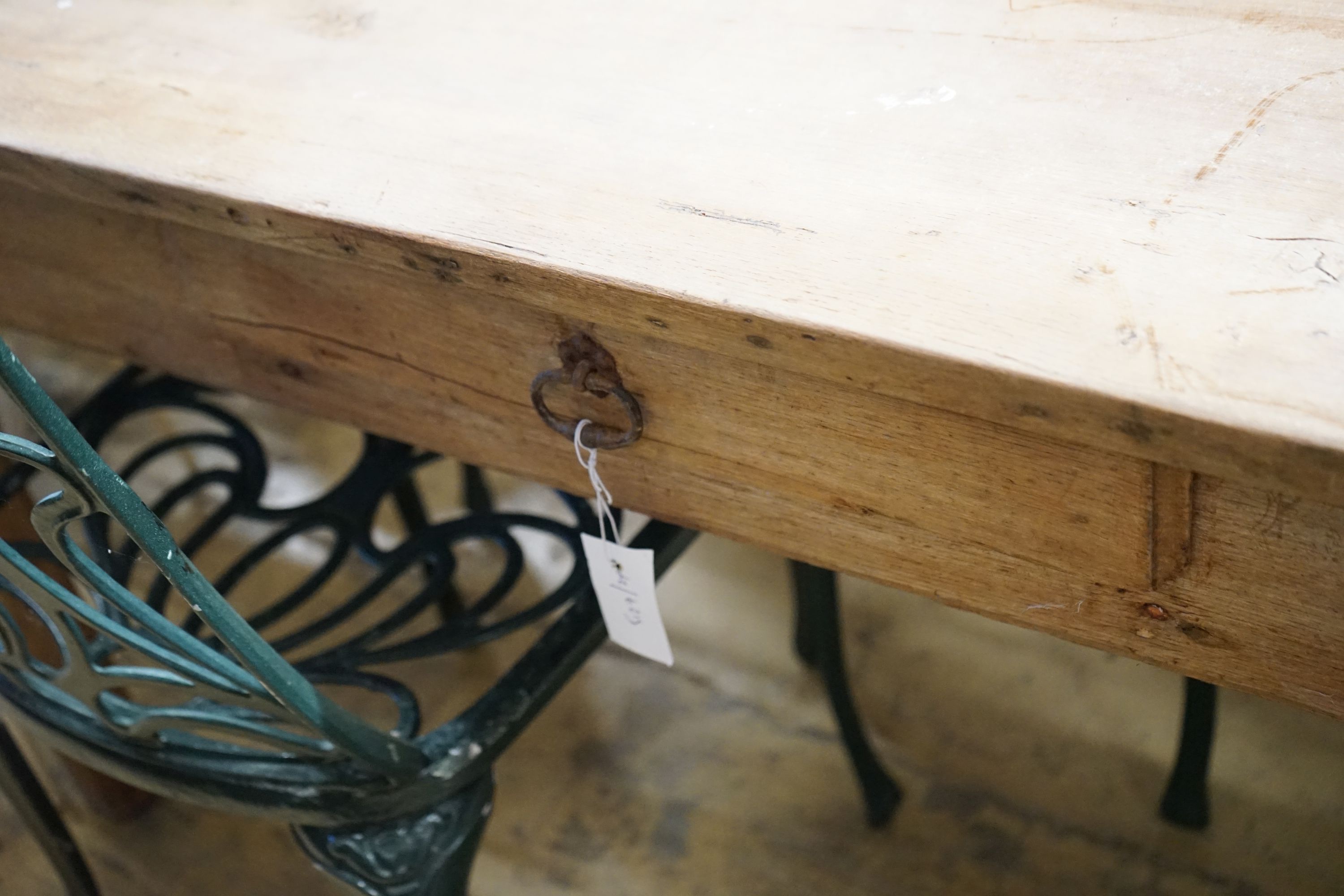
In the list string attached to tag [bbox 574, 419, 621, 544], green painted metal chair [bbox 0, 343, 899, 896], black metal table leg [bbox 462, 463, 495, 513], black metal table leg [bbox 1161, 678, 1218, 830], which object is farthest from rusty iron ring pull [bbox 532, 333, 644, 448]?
black metal table leg [bbox 462, 463, 495, 513]

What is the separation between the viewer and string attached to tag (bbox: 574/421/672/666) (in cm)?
68

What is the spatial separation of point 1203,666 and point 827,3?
423mm

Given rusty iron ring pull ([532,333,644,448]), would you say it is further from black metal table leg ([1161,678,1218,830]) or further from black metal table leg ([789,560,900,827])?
black metal table leg ([1161,678,1218,830])

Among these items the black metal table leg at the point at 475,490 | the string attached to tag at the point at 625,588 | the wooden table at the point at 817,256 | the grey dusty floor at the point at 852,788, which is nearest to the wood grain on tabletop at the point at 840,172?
the wooden table at the point at 817,256

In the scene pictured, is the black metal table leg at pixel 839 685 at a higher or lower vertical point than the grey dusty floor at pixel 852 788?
higher

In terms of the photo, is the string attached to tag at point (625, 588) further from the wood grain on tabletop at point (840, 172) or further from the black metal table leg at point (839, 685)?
the black metal table leg at point (839, 685)

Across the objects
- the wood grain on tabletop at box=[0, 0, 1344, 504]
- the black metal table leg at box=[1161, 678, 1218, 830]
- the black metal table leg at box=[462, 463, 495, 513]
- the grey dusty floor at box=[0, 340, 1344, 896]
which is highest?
the wood grain on tabletop at box=[0, 0, 1344, 504]

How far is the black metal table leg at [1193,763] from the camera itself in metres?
0.98

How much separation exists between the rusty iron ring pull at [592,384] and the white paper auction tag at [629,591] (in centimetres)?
8

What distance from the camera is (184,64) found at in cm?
73

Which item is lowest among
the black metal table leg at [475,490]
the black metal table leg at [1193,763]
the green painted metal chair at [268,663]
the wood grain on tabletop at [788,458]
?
the black metal table leg at [1193,763]

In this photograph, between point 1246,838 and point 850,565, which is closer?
point 850,565

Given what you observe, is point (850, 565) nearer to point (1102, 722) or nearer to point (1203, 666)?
point (1203, 666)

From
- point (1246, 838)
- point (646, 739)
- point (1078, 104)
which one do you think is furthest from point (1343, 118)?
point (646, 739)
